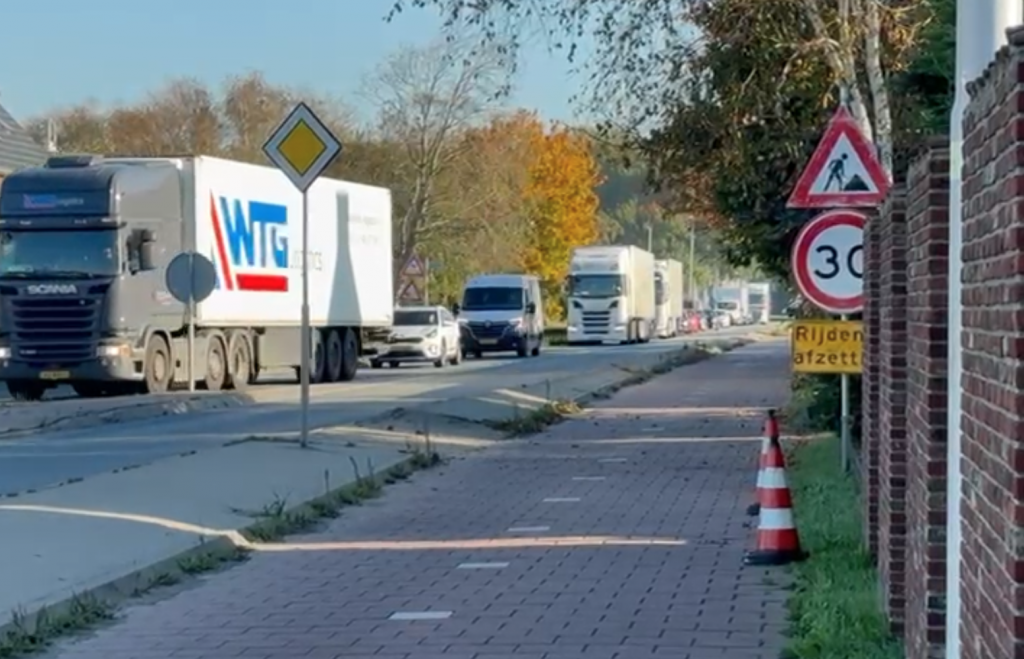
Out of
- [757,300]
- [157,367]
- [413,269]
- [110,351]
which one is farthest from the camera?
[757,300]

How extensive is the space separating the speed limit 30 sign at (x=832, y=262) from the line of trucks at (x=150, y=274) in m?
18.3

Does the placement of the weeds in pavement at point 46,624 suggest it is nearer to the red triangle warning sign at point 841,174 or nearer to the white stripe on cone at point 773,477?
the white stripe on cone at point 773,477

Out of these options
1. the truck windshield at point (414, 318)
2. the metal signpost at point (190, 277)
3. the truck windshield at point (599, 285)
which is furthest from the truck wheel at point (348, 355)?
the truck windshield at point (599, 285)

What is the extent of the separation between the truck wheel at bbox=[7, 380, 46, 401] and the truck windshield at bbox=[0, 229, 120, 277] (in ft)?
7.70

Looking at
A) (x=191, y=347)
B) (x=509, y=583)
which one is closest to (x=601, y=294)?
(x=191, y=347)

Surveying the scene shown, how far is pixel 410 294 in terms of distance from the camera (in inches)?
2447

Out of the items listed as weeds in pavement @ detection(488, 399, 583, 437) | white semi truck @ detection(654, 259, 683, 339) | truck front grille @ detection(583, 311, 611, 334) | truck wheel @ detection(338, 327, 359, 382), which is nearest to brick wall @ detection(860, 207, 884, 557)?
weeds in pavement @ detection(488, 399, 583, 437)

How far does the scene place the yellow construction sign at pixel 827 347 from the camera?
13805mm

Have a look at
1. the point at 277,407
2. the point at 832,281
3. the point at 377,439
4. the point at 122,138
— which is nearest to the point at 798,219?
the point at 377,439

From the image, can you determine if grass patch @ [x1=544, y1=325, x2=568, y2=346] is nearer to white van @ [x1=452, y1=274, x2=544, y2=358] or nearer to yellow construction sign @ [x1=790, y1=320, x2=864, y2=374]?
white van @ [x1=452, y1=274, x2=544, y2=358]

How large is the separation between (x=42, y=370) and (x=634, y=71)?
18.4m

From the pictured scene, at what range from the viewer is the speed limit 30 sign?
12969mm

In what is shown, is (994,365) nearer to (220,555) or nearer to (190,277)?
(220,555)

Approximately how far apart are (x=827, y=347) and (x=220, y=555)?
4.77m
